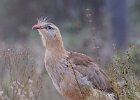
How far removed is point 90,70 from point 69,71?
32 centimetres

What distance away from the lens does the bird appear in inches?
305

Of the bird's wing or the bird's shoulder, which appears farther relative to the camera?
the bird's shoulder

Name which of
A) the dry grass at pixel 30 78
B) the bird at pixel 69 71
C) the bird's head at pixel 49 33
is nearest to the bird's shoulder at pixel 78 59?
the bird at pixel 69 71

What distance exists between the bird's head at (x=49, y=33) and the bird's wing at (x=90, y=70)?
0.72 ft

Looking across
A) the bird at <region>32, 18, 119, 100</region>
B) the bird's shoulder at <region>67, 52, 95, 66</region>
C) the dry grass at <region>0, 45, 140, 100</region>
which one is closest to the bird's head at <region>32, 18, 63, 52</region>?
the bird at <region>32, 18, 119, 100</region>

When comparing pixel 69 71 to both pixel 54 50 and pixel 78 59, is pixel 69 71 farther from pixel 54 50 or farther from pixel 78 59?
pixel 54 50

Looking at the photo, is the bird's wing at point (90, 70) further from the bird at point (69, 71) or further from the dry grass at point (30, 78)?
the dry grass at point (30, 78)

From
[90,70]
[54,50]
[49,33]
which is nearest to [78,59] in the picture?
[90,70]

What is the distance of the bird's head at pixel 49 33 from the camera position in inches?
313

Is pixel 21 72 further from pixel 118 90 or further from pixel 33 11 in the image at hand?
pixel 33 11

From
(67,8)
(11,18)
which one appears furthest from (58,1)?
(11,18)

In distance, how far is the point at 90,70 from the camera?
26.3ft

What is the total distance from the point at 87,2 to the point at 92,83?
2572 centimetres

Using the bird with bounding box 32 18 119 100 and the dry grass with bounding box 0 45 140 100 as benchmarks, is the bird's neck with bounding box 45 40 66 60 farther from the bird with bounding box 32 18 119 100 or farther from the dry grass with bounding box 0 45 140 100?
the dry grass with bounding box 0 45 140 100
